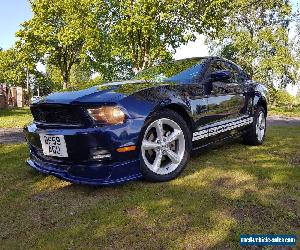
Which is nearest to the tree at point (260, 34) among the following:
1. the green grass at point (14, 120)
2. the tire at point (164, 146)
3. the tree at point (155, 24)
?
the tree at point (155, 24)

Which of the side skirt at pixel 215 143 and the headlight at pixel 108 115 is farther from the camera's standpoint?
the side skirt at pixel 215 143

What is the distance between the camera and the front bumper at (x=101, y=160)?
11.3ft

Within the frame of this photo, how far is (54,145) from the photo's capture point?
3674 millimetres

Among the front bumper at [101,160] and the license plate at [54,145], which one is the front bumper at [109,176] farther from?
the license plate at [54,145]

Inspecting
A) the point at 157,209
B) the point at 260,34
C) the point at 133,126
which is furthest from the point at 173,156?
the point at 260,34

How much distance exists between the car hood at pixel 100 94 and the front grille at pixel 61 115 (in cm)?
6

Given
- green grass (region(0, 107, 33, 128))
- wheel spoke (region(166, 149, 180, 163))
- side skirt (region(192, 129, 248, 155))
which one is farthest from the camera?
green grass (region(0, 107, 33, 128))

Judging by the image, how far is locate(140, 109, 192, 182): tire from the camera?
149 inches

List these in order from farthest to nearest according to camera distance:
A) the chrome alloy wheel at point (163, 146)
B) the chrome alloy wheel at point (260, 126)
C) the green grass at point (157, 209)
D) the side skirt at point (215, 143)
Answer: the chrome alloy wheel at point (260, 126)
the side skirt at point (215, 143)
the chrome alloy wheel at point (163, 146)
the green grass at point (157, 209)

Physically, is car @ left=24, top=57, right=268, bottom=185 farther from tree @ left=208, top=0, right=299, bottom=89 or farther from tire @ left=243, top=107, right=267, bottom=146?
tree @ left=208, top=0, right=299, bottom=89

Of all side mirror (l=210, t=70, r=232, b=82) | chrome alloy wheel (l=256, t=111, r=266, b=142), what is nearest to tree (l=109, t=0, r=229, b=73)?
chrome alloy wheel (l=256, t=111, r=266, b=142)

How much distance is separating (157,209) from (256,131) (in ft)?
10.9

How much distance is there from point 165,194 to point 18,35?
27.9m

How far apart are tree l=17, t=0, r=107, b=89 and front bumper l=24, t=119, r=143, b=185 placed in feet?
74.7
